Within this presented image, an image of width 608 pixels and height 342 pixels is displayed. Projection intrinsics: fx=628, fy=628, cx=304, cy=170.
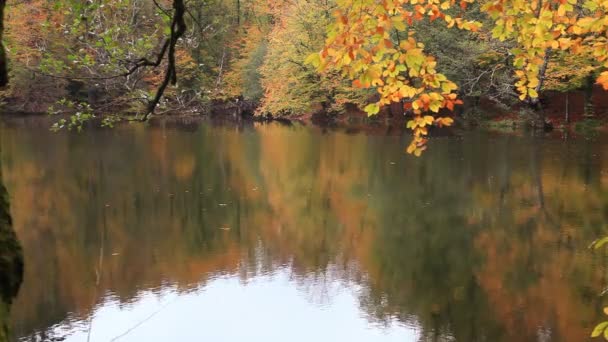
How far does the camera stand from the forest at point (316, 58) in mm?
3928

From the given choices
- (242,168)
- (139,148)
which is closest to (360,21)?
(242,168)

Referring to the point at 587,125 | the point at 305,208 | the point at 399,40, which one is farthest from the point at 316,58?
the point at 587,125

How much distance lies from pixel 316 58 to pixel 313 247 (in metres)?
8.21

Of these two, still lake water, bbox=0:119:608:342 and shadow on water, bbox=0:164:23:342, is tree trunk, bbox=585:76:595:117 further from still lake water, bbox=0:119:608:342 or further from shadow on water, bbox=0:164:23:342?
shadow on water, bbox=0:164:23:342

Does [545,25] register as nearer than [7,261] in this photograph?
No

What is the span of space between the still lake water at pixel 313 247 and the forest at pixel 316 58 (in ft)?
6.32

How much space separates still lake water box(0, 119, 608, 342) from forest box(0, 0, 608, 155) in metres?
1.93

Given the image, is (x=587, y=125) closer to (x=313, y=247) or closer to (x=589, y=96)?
(x=589, y=96)

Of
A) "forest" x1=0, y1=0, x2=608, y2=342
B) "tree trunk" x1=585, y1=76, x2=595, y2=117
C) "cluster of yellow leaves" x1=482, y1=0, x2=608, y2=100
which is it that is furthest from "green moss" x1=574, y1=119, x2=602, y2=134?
"cluster of yellow leaves" x1=482, y1=0, x2=608, y2=100

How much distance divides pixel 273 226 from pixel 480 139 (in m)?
15.5

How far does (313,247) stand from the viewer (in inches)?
448

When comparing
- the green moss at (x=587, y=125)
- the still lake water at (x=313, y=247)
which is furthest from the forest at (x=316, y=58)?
the still lake water at (x=313, y=247)

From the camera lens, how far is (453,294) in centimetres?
874

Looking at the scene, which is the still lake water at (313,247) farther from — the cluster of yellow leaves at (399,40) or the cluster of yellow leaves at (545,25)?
the cluster of yellow leaves at (545,25)
